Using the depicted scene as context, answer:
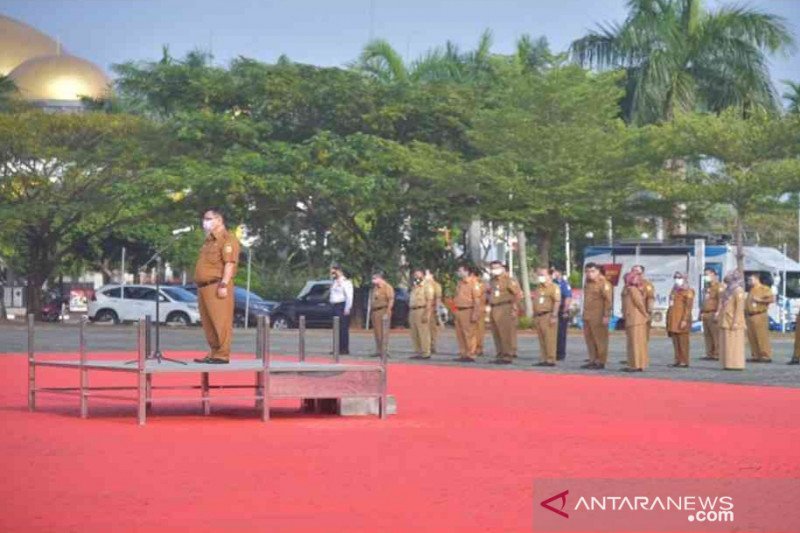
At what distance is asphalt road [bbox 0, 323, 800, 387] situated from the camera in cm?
3006

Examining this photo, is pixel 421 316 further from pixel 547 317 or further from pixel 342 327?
pixel 547 317

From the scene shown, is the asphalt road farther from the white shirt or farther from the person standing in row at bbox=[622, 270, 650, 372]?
the white shirt

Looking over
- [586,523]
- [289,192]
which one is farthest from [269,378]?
[289,192]

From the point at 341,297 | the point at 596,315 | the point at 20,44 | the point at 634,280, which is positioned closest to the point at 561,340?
the point at 596,315

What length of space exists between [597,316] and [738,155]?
21982 millimetres

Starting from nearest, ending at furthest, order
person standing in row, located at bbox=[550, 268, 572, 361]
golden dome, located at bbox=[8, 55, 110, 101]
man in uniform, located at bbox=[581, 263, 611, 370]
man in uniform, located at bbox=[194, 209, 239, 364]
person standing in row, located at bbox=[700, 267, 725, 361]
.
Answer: man in uniform, located at bbox=[194, 209, 239, 364] < man in uniform, located at bbox=[581, 263, 611, 370] < person standing in row, located at bbox=[550, 268, 572, 361] < person standing in row, located at bbox=[700, 267, 725, 361] < golden dome, located at bbox=[8, 55, 110, 101]

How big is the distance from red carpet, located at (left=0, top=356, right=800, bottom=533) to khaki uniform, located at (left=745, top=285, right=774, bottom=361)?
11661mm

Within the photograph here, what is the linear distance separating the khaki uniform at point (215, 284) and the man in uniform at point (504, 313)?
15.1 meters

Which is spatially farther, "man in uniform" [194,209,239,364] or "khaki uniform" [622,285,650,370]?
"khaki uniform" [622,285,650,370]

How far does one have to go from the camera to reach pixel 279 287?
6694cm

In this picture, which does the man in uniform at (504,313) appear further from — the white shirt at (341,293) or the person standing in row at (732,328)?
the person standing in row at (732,328)

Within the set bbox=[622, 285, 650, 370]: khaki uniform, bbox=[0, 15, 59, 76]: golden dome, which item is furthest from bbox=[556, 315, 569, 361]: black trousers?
bbox=[0, 15, 59, 76]: golden dome

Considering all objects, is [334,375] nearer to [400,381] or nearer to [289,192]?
[400,381]

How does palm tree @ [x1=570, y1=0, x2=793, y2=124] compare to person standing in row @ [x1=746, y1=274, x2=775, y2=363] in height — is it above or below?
above
